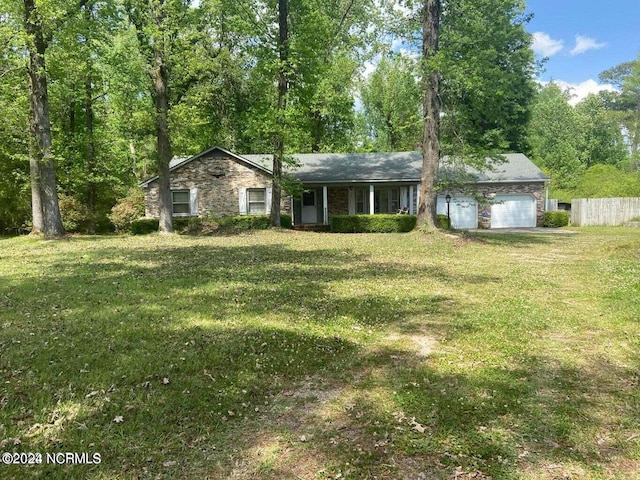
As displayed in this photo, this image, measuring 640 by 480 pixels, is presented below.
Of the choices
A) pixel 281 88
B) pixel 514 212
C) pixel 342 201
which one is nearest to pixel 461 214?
pixel 514 212

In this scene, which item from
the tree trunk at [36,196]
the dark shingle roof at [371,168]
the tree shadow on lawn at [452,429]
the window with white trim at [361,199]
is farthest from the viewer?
the window with white trim at [361,199]

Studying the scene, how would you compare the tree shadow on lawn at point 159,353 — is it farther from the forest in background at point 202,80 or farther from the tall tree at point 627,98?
the tall tree at point 627,98

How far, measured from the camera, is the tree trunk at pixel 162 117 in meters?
17.6

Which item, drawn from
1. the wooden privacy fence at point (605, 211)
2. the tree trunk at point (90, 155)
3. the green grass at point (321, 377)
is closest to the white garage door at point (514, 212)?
the wooden privacy fence at point (605, 211)

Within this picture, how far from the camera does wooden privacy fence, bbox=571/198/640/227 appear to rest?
24922mm

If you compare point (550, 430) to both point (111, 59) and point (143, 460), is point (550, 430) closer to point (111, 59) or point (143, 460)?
point (143, 460)

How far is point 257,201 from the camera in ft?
78.5

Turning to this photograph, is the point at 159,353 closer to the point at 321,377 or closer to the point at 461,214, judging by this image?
the point at 321,377

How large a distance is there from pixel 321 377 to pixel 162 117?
54.5 feet

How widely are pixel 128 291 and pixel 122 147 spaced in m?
25.3

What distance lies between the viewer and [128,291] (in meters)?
7.38

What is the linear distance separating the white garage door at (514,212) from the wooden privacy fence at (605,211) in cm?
268

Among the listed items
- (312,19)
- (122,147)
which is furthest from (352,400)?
(122,147)

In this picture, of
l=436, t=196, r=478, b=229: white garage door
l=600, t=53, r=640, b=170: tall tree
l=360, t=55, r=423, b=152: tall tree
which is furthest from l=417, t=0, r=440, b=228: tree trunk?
l=600, t=53, r=640, b=170: tall tree
